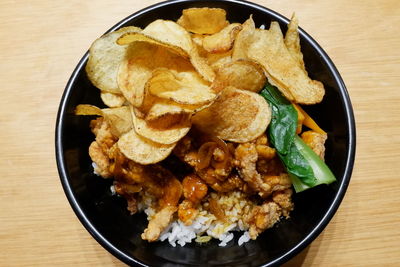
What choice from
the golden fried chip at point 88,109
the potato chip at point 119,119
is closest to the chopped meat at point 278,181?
the potato chip at point 119,119

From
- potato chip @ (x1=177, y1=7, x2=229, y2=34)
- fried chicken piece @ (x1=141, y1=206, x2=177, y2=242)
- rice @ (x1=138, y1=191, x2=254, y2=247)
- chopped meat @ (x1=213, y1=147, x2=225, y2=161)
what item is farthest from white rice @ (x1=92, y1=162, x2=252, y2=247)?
potato chip @ (x1=177, y1=7, x2=229, y2=34)

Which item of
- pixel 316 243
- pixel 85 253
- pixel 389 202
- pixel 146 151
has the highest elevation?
pixel 146 151

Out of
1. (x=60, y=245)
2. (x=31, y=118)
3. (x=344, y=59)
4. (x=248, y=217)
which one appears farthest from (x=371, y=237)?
(x=31, y=118)

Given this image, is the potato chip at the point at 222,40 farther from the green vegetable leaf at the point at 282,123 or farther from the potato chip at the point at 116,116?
the potato chip at the point at 116,116

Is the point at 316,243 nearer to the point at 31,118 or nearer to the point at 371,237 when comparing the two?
the point at 371,237

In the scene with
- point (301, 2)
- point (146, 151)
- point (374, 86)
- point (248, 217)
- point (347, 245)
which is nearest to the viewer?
point (146, 151)

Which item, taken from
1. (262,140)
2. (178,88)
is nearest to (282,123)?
(262,140)

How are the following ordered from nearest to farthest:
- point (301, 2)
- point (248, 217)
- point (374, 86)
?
point (248, 217) → point (374, 86) → point (301, 2)

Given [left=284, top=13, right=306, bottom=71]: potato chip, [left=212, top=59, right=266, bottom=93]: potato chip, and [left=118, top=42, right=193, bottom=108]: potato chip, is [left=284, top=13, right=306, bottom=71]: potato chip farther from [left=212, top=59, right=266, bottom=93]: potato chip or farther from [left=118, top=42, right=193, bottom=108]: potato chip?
[left=118, top=42, right=193, bottom=108]: potato chip
